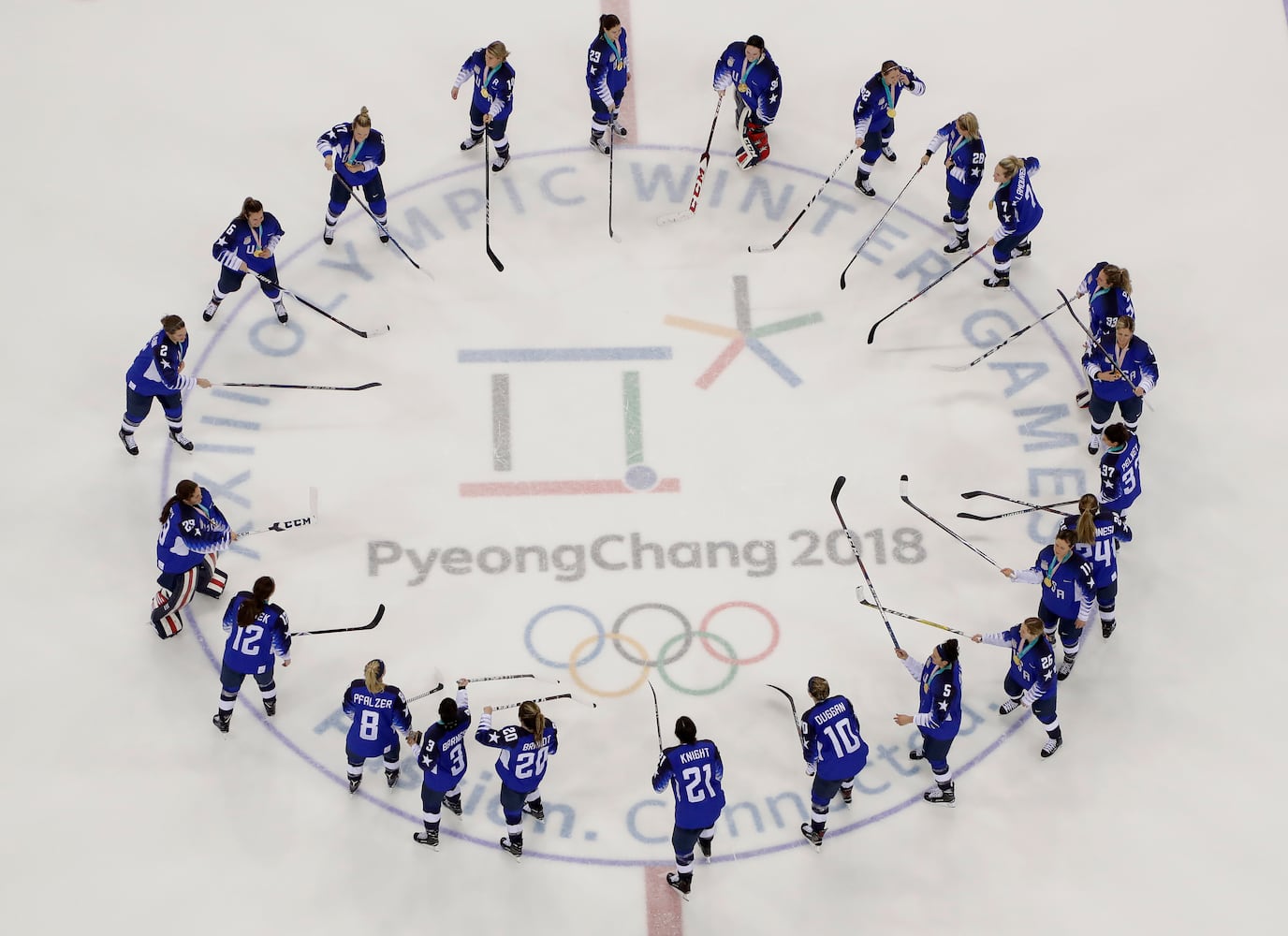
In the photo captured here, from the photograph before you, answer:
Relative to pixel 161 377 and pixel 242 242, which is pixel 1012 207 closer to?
pixel 242 242

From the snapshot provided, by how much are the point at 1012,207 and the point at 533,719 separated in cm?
505

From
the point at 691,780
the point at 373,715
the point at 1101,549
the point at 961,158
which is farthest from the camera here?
the point at 961,158

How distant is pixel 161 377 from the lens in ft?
35.8

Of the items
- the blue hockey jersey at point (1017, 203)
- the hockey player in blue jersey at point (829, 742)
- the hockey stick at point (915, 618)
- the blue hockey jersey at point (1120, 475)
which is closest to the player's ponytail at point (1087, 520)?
the blue hockey jersey at point (1120, 475)

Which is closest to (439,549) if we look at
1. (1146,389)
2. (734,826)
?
(734,826)

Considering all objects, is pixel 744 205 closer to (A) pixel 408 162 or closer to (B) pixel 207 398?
(A) pixel 408 162

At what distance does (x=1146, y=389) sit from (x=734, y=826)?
3949mm

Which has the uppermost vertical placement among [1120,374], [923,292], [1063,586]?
[923,292]

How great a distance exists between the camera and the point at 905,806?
10.4m

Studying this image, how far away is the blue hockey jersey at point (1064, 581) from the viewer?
10609 mm

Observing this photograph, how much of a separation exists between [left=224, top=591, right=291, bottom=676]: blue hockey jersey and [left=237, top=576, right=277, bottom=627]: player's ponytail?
0.08ft

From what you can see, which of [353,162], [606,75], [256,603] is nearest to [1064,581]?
[256,603]

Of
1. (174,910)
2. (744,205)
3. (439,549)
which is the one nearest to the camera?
(174,910)

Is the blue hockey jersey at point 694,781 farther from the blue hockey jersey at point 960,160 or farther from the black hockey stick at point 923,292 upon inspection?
the blue hockey jersey at point 960,160
